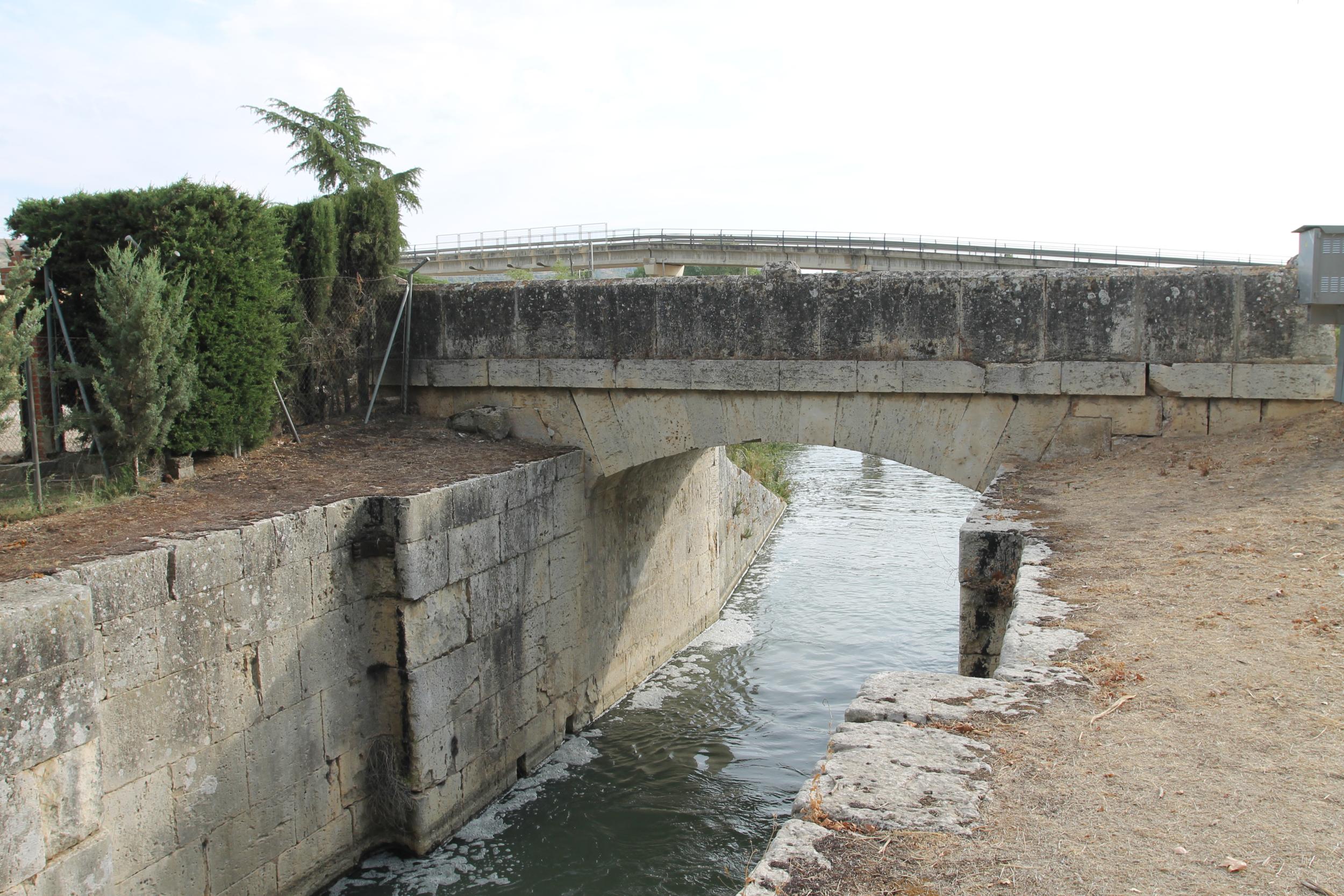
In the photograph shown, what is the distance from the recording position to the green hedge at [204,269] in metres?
7.66

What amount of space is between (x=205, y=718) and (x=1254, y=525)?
594 centimetres

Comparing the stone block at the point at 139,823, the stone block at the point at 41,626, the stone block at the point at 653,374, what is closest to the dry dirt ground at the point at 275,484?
the stone block at the point at 41,626

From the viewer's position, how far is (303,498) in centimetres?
688

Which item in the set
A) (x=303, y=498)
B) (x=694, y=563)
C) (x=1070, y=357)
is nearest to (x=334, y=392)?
(x=303, y=498)

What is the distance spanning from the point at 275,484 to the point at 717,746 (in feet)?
15.3

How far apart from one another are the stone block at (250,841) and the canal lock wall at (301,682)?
0.01 metres

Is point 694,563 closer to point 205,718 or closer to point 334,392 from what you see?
point 334,392

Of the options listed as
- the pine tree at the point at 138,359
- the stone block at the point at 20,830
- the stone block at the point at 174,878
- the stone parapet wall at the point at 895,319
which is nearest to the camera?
the stone block at the point at 20,830

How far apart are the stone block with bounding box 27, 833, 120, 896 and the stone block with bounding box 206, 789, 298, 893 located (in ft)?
2.53

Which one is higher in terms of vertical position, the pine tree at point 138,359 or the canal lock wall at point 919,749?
the pine tree at point 138,359

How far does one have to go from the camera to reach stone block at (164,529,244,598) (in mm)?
5352

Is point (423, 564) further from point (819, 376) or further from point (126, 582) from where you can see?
point (819, 376)

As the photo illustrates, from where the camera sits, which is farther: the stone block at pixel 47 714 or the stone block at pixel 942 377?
the stone block at pixel 942 377

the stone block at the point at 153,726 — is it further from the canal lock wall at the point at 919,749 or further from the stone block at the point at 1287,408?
the stone block at the point at 1287,408
